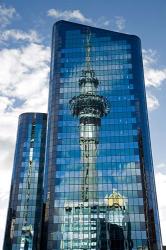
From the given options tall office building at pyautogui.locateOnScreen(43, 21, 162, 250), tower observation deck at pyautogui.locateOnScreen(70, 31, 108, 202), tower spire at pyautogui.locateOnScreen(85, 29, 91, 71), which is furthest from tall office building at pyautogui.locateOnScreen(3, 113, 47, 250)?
tower spire at pyautogui.locateOnScreen(85, 29, 91, 71)

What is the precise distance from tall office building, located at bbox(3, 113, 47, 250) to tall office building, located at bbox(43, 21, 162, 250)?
23855mm

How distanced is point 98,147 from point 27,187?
40.6m

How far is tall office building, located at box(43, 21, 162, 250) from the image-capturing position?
83500 mm

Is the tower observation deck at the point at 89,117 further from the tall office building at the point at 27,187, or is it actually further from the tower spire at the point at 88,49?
the tall office building at the point at 27,187

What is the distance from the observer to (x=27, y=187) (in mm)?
124500

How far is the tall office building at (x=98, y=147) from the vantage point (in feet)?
274

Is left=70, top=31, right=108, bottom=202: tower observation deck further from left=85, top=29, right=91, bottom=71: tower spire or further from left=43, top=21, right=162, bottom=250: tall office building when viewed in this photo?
left=43, top=21, right=162, bottom=250: tall office building

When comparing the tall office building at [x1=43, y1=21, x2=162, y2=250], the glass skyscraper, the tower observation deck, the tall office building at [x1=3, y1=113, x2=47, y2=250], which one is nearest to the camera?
the tall office building at [x1=43, y1=21, x2=162, y2=250]

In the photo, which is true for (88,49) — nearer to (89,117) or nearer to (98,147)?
(89,117)

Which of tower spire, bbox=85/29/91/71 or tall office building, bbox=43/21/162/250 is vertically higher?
→ tower spire, bbox=85/29/91/71

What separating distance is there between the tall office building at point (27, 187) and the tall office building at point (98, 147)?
23.9 metres

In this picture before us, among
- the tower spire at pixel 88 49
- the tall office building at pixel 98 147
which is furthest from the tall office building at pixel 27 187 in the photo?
the tower spire at pixel 88 49

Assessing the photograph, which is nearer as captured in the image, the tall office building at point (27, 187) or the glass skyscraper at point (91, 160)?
the glass skyscraper at point (91, 160)

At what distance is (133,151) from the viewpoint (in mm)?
93562
